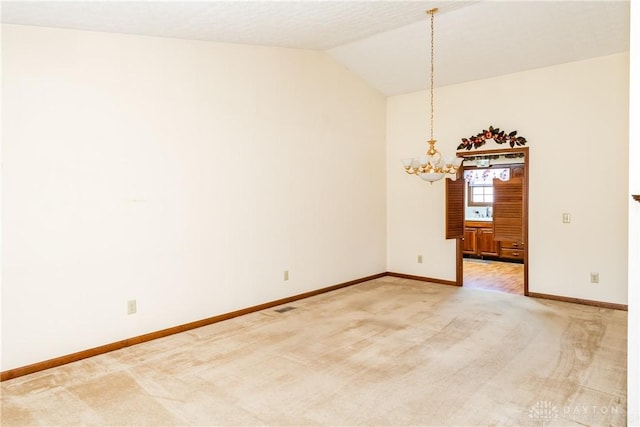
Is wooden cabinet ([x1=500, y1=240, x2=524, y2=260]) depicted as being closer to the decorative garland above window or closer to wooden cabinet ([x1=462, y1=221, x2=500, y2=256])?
wooden cabinet ([x1=462, y1=221, x2=500, y2=256])

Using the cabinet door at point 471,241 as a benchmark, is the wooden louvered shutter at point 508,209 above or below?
above

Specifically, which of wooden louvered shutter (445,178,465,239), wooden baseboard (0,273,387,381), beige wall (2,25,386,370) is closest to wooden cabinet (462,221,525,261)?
wooden louvered shutter (445,178,465,239)

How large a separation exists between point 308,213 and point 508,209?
Answer: 442cm

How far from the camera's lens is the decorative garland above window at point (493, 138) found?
214 inches

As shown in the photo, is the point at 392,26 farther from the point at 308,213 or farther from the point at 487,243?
the point at 487,243

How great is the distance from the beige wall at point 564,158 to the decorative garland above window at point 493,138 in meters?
0.09

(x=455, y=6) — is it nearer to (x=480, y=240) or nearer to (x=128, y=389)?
(x=128, y=389)

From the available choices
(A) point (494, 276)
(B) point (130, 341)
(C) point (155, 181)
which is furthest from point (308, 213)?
(A) point (494, 276)

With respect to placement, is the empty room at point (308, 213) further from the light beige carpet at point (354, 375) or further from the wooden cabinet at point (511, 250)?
the wooden cabinet at point (511, 250)

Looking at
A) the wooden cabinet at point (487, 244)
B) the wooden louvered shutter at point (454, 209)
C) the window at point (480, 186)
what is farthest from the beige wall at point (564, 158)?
the window at point (480, 186)

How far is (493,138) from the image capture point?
5664 millimetres

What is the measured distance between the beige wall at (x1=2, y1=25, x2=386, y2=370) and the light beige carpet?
0.46m
